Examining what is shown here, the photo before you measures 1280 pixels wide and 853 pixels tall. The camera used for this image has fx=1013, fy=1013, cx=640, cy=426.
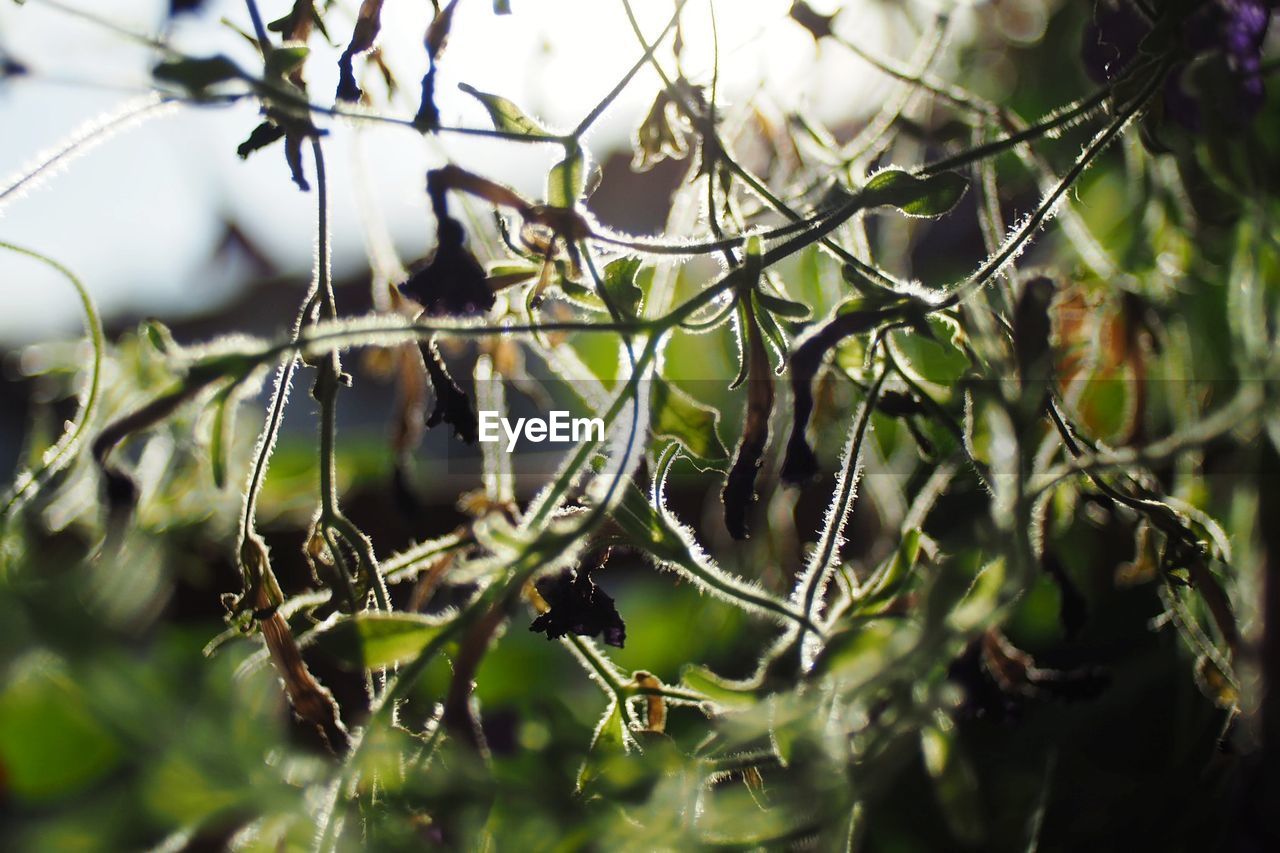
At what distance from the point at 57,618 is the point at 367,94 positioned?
0.36 m

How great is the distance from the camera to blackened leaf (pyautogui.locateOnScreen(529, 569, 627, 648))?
44 cm

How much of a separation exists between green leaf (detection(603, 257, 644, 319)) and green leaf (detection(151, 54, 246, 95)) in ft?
0.59

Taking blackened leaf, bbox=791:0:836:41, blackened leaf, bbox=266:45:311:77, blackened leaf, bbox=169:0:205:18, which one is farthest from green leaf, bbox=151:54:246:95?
blackened leaf, bbox=791:0:836:41

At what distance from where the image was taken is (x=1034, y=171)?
60cm

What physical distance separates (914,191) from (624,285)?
13 cm

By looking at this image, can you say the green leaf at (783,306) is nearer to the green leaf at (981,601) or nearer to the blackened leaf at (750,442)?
the blackened leaf at (750,442)

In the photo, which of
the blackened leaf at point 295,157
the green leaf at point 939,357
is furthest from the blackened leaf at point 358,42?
the green leaf at point 939,357

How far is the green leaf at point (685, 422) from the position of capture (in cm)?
45

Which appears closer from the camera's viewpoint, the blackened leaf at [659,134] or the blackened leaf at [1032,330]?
the blackened leaf at [1032,330]

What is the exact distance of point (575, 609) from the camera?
1.45 feet

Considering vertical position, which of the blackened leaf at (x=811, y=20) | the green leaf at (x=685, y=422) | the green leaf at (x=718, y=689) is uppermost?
the blackened leaf at (x=811, y=20)

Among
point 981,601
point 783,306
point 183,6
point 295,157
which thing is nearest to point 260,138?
point 295,157

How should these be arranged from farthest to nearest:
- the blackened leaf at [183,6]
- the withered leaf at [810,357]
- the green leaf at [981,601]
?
the blackened leaf at [183,6] → the withered leaf at [810,357] → the green leaf at [981,601]

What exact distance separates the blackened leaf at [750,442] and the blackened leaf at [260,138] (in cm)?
22
